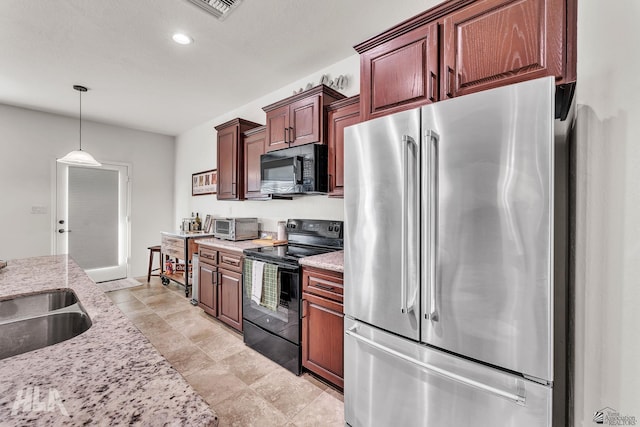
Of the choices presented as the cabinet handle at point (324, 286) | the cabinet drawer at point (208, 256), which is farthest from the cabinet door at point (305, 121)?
the cabinet drawer at point (208, 256)

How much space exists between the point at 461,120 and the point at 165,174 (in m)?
5.66

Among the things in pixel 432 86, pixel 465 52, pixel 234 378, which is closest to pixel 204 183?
pixel 234 378

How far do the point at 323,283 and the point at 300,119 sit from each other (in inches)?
60.5

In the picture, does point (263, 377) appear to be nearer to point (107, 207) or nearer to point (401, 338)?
point (401, 338)

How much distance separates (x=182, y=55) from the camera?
264 cm

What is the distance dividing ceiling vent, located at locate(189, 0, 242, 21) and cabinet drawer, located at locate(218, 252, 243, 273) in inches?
79.5

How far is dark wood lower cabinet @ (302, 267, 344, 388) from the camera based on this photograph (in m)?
1.91

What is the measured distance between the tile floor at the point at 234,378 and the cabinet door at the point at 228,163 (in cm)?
154

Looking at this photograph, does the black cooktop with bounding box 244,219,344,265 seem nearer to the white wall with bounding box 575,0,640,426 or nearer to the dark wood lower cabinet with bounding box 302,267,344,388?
the dark wood lower cabinet with bounding box 302,267,344,388

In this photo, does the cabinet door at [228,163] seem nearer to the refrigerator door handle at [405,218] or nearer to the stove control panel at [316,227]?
the stove control panel at [316,227]

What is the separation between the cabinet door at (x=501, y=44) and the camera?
3.93ft

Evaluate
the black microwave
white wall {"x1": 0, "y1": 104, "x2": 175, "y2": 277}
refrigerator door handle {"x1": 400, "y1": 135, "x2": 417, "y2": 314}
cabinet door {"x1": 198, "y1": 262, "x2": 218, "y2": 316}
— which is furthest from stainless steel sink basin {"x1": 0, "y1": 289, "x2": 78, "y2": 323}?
white wall {"x1": 0, "y1": 104, "x2": 175, "y2": 277}

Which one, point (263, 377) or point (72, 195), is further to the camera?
point (72, 195)

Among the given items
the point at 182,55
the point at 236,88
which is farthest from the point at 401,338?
the point at 236,88
